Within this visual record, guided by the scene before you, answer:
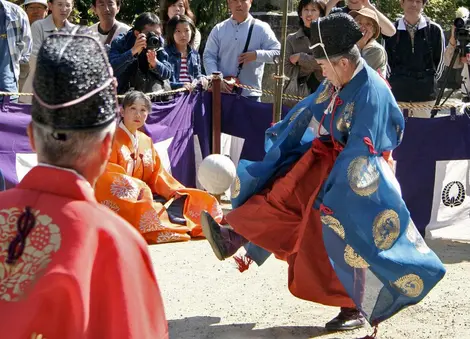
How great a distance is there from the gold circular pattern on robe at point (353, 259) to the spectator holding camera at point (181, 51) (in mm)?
3815

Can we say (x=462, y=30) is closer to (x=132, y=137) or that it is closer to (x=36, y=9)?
(x=132, y=137)

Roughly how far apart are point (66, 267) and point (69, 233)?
8 cm

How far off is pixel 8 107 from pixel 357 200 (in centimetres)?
323

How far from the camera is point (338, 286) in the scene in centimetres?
464

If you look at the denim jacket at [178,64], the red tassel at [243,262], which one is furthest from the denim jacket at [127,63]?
the red tassel at [243,262]

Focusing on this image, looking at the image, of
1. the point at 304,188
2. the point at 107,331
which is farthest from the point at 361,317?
the point at 107,331

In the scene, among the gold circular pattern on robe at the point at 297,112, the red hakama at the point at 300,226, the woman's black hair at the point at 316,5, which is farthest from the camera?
the woman's black hair at the point at 316,5

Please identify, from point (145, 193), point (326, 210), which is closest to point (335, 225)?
point (326, 210)

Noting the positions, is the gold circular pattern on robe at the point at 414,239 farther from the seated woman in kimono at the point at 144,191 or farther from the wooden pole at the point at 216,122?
the wooden pole at the point at 216,122

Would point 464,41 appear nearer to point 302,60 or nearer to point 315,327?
point 302,60

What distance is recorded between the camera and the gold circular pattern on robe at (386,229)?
4273mm

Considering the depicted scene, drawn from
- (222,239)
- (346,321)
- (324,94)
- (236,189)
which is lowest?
(346,321)

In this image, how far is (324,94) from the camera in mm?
4691

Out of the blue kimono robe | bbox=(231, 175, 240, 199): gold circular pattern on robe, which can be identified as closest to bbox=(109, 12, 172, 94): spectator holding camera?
bbox=(231, 175, 240, 199): gold circular pattern on robe
